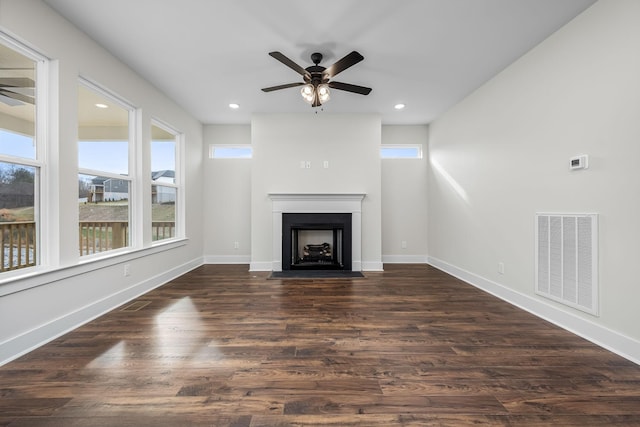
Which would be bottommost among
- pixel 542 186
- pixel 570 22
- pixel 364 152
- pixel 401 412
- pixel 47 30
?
pixel 401 412

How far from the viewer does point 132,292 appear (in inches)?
123

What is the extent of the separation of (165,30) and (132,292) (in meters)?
2.80

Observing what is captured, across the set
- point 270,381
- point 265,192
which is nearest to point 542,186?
point 270,381

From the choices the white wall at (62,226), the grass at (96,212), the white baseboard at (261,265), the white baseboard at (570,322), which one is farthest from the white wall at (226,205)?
the white baseboard at (570,322)

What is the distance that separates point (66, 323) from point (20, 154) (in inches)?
55.6

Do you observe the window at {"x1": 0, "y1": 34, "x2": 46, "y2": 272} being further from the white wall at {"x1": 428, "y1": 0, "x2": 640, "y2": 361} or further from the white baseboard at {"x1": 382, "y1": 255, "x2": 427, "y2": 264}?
the white baseboard at {"x1": 382, "y1": 255, "x2": 427, "y2": 264}

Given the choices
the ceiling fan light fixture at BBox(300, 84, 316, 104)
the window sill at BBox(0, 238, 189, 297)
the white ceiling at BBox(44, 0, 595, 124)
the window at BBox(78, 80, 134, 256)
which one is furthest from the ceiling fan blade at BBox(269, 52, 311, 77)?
the window sill at BBox(0, 238, 189, 297)

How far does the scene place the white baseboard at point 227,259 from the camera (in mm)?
5188

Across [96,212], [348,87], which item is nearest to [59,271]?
[96,212]

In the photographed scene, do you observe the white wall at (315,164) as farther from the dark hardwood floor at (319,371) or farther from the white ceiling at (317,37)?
the dark hardwood floor at (319,371)

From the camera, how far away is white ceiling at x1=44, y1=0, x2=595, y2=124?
2193 mm

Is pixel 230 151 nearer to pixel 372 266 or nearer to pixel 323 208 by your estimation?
pixel 323 208

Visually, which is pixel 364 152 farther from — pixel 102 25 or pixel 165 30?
pixel 102 25

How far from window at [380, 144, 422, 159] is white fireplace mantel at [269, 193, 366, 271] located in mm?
1263
